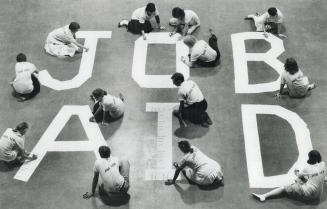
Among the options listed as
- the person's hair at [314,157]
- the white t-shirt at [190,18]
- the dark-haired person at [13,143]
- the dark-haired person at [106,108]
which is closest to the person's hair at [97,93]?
the dark-haired person at [106,108]

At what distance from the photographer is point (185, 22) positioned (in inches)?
513

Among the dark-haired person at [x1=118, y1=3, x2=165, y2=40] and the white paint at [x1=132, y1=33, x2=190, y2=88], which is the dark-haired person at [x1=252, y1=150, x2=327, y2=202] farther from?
the dark-haired person at [x1=118, y1=3, x2=165, y2=40]

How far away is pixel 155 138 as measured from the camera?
10.8 meters

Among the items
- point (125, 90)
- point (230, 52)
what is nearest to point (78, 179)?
point (125, 90)

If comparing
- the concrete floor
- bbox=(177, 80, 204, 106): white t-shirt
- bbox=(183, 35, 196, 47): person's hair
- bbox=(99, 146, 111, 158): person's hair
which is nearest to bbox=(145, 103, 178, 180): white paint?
the concrete floor

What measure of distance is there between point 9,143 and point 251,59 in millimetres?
6752

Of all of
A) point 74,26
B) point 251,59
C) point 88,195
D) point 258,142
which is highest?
point 74,26

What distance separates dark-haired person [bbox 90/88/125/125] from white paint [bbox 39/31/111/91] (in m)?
1.23

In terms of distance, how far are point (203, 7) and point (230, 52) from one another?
2.19 meters

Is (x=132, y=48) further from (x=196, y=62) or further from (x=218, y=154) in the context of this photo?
(x=218, y=154)

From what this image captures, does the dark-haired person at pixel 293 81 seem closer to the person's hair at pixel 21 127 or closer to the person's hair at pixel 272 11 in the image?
the person's hair at pixel 272 11

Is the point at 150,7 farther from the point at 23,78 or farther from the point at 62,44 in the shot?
the point at 23,78

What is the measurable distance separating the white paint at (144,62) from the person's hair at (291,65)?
2666 mm

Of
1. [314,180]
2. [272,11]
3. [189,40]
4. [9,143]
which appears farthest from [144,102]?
[314,180]
